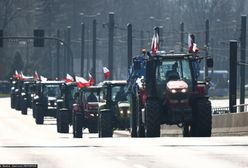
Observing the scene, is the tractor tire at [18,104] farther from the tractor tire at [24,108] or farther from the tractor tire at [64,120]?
the tractor tire at [64,120]

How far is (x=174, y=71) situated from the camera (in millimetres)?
34188

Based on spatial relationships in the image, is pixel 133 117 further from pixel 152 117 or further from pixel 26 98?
pixel 26 98

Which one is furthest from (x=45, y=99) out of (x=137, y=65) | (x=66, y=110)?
(x=137, y=65)

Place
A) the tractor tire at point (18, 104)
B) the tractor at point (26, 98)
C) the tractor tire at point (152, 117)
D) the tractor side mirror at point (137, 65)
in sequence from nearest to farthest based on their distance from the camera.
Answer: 1. the tractor tire at point (152, 117)
2. the tractor side mirror at point (137, 65)
3. the tractor at point (26, 98)
4. the tractor tire at point (18, 104)

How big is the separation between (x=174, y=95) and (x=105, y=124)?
7.40 m

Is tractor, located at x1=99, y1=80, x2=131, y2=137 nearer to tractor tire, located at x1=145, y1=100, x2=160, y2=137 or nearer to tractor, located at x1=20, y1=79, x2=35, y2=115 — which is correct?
tractor tire, located at x1=145, y1=100, x2=160, y2=137

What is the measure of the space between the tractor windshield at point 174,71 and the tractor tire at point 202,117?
0.72 m

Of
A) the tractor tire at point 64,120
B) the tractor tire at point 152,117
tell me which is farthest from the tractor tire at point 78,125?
the tractor tire at point 152,117

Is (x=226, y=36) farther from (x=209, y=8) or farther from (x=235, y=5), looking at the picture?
(x=235, y=5)

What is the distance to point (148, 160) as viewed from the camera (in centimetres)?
2281

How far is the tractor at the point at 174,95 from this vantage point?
1332 inches

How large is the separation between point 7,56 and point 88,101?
115453mm

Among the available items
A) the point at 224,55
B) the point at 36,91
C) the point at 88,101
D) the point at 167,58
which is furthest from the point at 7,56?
the point at 167,58

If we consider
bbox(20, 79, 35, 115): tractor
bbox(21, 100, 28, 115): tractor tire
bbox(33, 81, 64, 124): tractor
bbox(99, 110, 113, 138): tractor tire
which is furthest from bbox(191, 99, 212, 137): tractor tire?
bbox(21, 100, 28, 115): tractor tire
